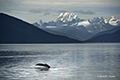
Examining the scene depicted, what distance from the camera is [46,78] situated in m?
32.4

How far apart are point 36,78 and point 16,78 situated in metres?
2.68

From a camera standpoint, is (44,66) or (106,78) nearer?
(106,78)

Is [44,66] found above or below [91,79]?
above

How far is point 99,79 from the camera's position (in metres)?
31.7

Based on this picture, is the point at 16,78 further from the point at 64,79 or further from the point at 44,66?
the point at 44,66

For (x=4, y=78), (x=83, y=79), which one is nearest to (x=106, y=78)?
(x=83, y=79)

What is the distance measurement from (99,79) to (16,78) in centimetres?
1105

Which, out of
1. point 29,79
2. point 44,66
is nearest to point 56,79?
point 29,79

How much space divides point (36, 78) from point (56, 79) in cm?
281

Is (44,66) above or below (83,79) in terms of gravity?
above

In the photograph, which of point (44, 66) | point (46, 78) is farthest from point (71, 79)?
point (44, 66)

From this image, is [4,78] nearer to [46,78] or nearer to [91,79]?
[46,78]

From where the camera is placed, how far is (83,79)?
3159cm

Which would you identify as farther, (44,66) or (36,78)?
(44,66)
